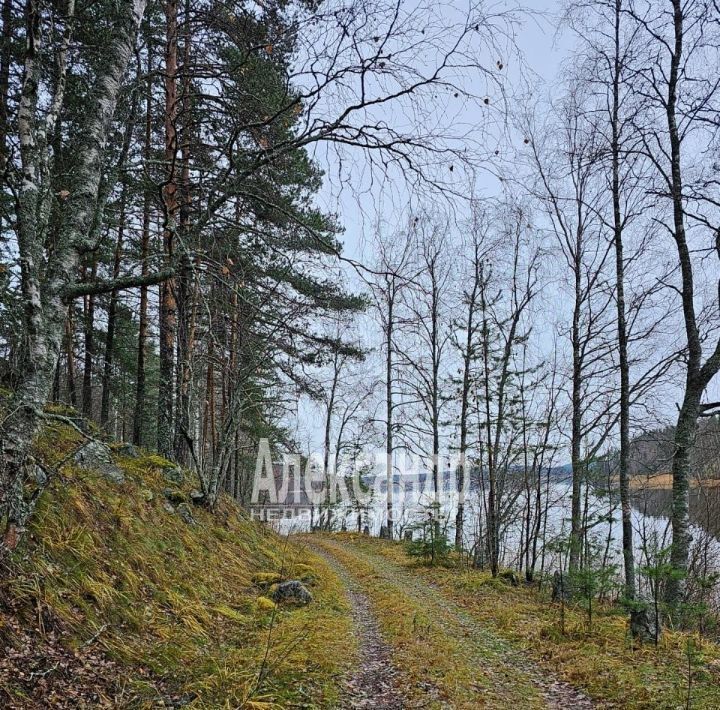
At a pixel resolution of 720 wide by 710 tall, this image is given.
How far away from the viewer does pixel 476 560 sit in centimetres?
1120

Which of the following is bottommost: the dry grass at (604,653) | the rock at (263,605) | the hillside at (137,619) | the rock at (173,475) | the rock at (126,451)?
the dry grass at (604,653)

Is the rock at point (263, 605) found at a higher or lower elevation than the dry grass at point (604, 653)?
higher

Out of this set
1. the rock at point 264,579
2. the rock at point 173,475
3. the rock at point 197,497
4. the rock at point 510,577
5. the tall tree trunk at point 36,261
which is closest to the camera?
the tall tree trunk at point 36,261

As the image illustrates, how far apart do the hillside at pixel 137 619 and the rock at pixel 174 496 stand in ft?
0.54


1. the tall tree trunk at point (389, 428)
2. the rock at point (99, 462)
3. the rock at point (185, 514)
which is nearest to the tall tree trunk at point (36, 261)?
the rock at point (99, 462)

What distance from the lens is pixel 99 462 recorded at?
17.5 ft

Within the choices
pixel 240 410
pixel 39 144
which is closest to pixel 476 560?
pixel 240 410

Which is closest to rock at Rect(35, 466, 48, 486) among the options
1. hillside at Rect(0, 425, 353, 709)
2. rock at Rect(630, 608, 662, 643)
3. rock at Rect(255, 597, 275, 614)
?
hillside at Rect(0, 425, 353, 709)

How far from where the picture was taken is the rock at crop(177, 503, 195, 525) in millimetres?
6230

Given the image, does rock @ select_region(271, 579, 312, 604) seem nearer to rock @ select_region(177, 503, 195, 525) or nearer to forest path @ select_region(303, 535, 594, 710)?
forest path @ select_region(303, 535, 594, 710)

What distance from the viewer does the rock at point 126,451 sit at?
22.2 ft

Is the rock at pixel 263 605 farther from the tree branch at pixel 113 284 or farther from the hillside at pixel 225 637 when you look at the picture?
the tree branch at pixel 113 284

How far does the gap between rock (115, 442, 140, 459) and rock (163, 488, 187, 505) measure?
0.85 metres

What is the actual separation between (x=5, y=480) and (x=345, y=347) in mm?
10340
